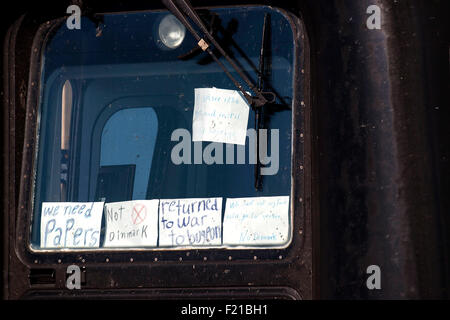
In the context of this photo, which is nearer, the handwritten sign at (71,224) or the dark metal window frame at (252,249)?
the dark metal window frame at (252,249)

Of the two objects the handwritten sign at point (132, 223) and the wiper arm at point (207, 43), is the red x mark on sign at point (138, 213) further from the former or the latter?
Result: the wiper arm at point (207, 43)

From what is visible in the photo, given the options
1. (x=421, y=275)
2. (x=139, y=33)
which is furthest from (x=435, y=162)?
(x=139, y=33)

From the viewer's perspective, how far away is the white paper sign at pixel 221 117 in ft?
8.08

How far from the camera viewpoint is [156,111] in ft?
8.41

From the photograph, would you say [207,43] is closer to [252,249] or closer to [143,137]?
[143,137]

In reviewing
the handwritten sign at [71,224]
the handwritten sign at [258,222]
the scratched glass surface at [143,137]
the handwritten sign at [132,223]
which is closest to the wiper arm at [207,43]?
the scratched glass surface at [143,137]

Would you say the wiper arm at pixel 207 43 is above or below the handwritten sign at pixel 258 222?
above

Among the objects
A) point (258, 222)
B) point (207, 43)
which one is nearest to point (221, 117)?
point (207, 43)

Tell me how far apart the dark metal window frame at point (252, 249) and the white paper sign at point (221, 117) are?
16 centimetres

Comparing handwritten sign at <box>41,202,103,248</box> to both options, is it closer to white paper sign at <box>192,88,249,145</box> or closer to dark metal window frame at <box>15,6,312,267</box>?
dark metal window frame at <box>15,6,312,267</box>

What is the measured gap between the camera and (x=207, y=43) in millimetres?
2494

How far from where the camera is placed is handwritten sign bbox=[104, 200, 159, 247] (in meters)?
2.46

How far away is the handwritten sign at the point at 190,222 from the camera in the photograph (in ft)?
7.93
